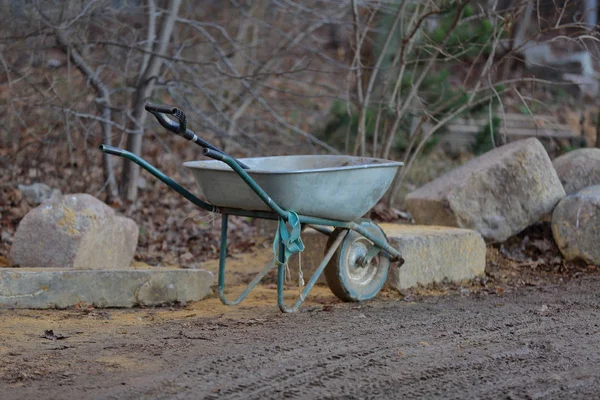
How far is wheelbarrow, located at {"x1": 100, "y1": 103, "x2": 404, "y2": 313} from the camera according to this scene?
4.44 m

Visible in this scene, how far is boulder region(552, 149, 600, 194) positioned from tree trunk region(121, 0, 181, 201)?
410 cm

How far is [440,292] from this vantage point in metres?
5.63

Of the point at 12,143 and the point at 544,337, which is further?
the point at 12,143

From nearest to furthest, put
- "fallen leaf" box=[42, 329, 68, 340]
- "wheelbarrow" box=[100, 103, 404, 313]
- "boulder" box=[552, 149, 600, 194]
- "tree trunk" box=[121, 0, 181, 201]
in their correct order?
"fallen leaf" box=[42, 329, 68, 340] → "wheelbarrow" box=[100, 103, 404, 313] → "boulder" box=[552, 149, 600, 194] → "tree trunk" box=[121, 0, 181, 201]

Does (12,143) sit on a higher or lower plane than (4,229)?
higher

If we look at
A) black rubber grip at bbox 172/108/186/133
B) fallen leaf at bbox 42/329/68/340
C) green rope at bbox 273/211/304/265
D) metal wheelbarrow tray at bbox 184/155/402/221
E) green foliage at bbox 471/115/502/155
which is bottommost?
fallen leaf at bbox 42/329/68/340

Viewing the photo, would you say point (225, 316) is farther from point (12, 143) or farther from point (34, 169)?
point (12, 143)

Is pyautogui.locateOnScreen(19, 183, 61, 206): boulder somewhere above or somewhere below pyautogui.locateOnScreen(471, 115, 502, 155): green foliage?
below

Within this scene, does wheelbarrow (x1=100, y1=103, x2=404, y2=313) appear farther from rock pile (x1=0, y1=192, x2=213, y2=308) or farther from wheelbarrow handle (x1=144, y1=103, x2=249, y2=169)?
rock pile (x1=0, y1=192, x2=213, y2=308)

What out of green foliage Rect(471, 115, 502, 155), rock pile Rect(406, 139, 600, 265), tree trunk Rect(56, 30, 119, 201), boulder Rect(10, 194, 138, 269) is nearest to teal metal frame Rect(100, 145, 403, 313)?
boulder Rect(10, 194, 138, 269)

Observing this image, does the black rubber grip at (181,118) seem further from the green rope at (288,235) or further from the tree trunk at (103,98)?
the tree trunk at (103,98)

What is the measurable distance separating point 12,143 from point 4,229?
2.73 meters

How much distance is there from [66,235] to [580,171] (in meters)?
4.51

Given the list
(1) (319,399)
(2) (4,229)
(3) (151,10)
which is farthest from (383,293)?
(3) (151,10)
